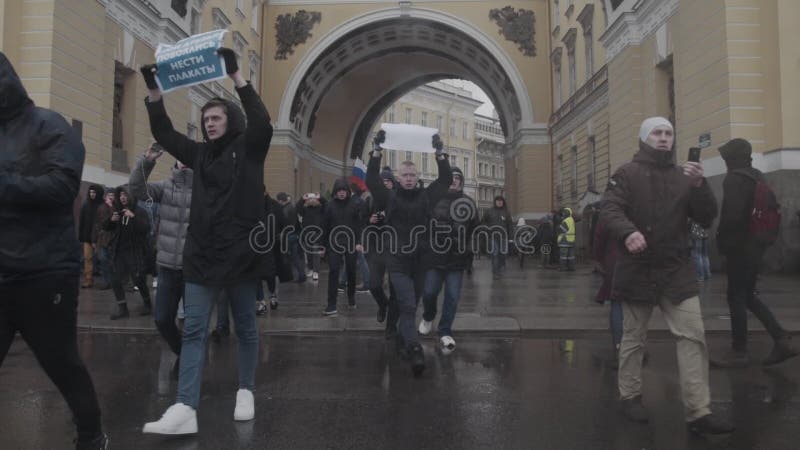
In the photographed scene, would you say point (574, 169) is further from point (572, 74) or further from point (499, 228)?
point (499, 228)

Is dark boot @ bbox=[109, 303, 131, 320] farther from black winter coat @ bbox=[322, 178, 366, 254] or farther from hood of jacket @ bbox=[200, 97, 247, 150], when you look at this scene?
hood of jacket @ bbox=[200, 97, 247, 150]

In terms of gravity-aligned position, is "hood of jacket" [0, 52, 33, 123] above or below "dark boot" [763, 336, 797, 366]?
above

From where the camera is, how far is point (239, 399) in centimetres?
378

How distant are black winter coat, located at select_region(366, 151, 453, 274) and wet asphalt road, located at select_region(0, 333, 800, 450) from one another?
0.90m

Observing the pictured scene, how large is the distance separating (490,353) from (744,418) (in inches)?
97.1

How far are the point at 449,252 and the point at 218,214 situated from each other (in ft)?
9.40

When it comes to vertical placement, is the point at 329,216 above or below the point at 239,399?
above

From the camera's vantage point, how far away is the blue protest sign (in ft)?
12.4

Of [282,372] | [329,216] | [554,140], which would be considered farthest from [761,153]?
[554,140]

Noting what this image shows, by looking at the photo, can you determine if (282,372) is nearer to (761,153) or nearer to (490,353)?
(490,353)

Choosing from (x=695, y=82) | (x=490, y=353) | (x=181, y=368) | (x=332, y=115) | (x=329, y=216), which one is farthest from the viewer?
(x=332, y=115)

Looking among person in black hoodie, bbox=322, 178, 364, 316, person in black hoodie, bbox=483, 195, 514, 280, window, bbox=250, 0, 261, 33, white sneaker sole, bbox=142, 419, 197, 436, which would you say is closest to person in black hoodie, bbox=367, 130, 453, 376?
white sneaker sole, bbox=142, 419, 197, 436

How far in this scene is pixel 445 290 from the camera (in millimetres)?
6207

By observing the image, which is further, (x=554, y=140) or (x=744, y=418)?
(x=554, y=140)
